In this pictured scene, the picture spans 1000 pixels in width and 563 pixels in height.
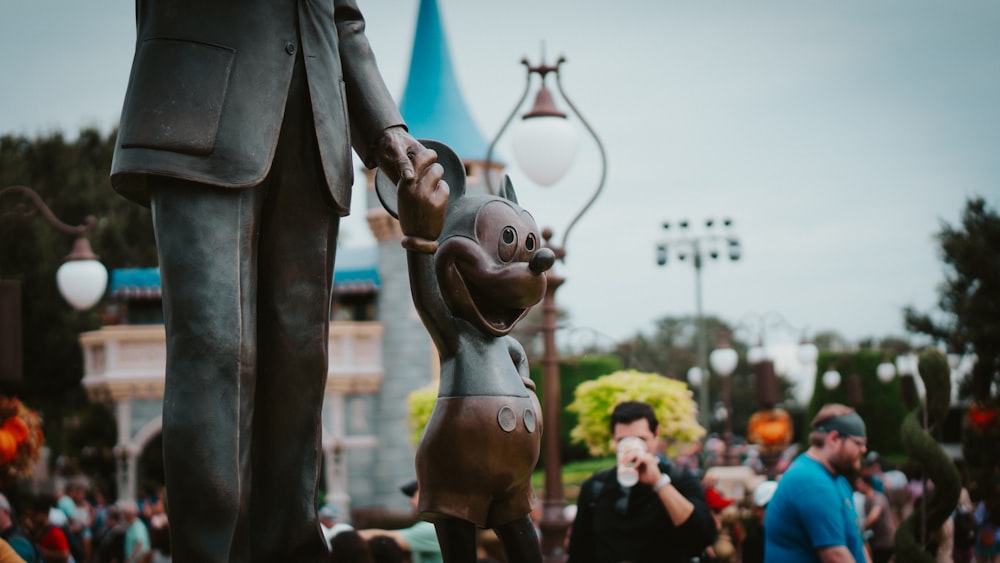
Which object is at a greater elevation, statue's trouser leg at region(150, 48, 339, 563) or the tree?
the tree

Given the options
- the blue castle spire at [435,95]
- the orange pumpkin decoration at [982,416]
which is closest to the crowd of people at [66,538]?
the orange pumpkin decoration at [982,416]

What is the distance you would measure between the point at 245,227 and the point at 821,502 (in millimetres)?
3804

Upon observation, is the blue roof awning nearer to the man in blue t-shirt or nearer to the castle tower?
the castle tower

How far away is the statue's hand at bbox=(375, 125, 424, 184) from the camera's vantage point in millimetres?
3172

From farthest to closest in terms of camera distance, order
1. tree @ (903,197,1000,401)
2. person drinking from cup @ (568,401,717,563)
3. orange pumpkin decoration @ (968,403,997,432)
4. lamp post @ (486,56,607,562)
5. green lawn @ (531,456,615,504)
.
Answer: tree @ (903,197,1000,401) → green lawn @ (531,456,615,504) → orange pumpkin decoration @ (968,403,997,432) → lamp post @ (486,56,607,562) → person drinking from cup @ (568,401,717,563)

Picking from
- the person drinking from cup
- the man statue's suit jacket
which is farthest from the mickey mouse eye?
the person drinking from cup

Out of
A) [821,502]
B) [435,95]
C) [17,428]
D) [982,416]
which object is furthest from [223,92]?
[435,95]

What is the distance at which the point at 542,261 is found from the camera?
11.7 feet

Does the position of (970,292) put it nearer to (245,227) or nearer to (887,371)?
(887,371)

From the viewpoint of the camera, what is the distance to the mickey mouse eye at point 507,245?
3682 millimetres

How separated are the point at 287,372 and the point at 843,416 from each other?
4.05m

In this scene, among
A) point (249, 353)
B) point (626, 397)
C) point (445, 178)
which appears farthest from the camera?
point (626, 397)

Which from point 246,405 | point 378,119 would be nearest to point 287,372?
point 246,405

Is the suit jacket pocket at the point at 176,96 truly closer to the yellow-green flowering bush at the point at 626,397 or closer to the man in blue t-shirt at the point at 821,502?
the man in blue t-shirt at the point at 821,502
